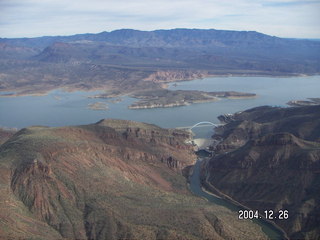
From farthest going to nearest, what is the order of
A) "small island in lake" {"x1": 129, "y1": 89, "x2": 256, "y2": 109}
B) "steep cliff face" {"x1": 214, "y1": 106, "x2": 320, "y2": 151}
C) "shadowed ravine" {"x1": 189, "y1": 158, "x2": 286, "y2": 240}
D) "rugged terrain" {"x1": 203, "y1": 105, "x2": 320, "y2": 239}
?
"small island in lake" {"x1": 129, "y1": 89, "x2": 256, "y2": 109} → "steep cliff face" {"x1": 214, "y1": 106, "x2": 320, "y2": 151} → "rugged terrain" {"x1": 203, "y1": 105, "x2": 320, "y2": 239} → "shadowed ravine" {"x1": 189, "y1": 158, "x2": 286, "y2": 240}

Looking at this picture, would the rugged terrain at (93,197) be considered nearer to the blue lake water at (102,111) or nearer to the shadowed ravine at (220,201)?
the shadowed ravine at (220,201)

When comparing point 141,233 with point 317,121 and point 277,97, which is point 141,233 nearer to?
point 317,121

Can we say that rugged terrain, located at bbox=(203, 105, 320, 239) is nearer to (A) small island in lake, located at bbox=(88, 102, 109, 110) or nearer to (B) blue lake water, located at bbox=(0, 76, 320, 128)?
(B) blue lake water, located at bbox=(0, 76, 320, 128)

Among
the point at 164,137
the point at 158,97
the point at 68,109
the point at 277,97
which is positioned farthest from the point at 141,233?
the point at 277,97

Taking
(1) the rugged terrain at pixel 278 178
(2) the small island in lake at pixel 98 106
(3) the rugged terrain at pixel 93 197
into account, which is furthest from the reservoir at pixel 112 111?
(3) the rugged terrain at pixel 93 197

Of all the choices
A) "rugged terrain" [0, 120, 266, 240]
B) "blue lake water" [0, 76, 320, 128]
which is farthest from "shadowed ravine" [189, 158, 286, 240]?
"blue lake water" [0, 76, 320, 128]

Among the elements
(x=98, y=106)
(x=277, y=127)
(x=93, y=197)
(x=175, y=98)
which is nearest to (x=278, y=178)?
(x=93, y=197)
